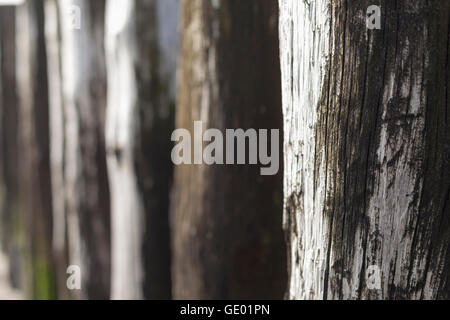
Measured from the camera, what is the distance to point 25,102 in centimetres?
328

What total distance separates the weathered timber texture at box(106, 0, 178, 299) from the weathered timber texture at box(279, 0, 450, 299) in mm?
808

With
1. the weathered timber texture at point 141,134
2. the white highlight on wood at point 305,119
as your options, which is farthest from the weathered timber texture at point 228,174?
the white highlight on wood at point 305,119

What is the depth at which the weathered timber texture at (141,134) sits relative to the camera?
2082 mm

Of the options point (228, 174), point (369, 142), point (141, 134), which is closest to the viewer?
point (369, 142)

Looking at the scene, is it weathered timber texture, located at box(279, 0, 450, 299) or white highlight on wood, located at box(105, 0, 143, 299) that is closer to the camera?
weathered timber texture, located at box(279, 0, 450, 299)

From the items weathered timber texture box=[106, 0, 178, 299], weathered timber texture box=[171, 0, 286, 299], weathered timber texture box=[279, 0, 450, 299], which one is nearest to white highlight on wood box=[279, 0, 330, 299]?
weathered timber texture box=[279, 0, 450, 299]

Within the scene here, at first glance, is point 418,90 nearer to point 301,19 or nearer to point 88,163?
point 301,19

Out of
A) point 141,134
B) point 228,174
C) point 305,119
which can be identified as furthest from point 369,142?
point 141,134

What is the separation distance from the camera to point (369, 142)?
130 cm

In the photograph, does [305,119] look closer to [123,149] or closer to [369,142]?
[369,142]

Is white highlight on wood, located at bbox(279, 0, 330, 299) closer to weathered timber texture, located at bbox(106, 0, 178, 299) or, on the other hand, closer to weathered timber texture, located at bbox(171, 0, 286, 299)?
weathered timber texture, located at bbox(171, 0, 286, 299)

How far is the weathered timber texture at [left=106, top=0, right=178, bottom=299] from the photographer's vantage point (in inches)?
82.0

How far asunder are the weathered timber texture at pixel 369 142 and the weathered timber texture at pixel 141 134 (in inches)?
31.8

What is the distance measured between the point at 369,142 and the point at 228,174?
664 millimetres
